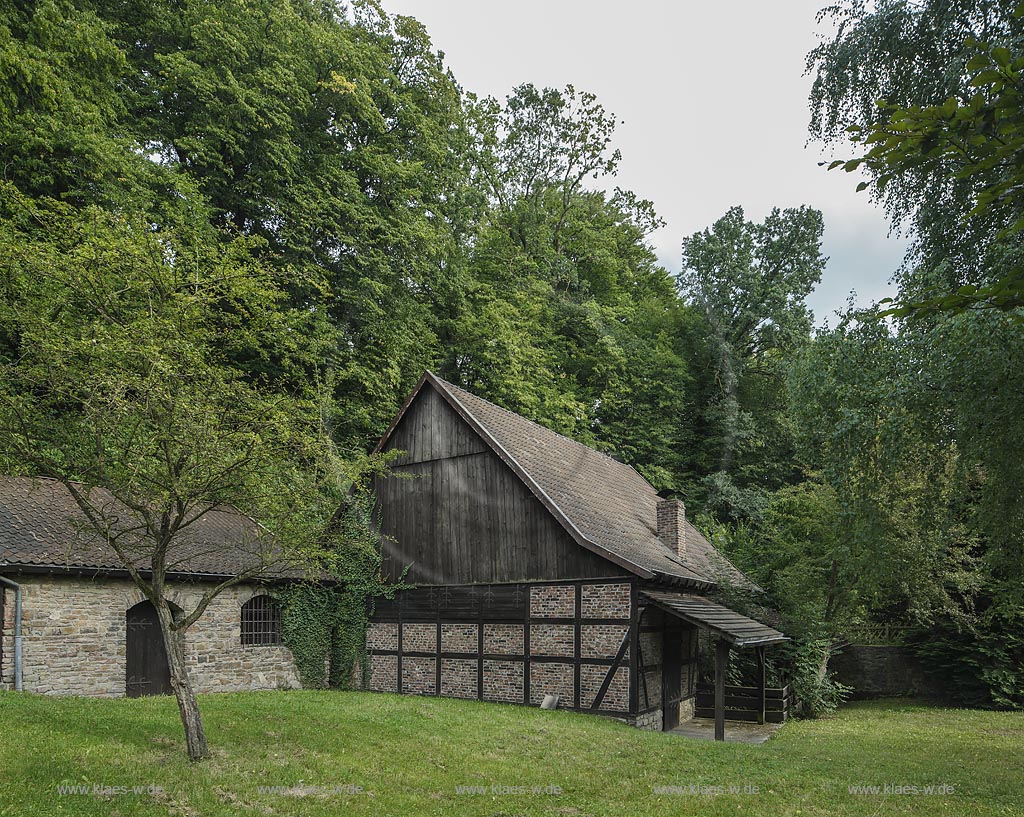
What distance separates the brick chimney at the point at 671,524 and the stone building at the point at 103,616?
9.49 metres

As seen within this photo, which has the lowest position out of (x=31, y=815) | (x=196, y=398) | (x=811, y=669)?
(x=811, y=669)

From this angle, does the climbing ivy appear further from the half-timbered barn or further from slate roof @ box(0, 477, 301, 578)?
slate roof @ box(0, 477, 301, 578)

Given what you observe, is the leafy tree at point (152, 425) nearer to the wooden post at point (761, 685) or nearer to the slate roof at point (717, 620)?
the slate roof at point (717, 620)

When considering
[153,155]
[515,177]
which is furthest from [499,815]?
[515,177]

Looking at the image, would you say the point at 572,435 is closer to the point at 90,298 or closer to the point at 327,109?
the point at 327,109

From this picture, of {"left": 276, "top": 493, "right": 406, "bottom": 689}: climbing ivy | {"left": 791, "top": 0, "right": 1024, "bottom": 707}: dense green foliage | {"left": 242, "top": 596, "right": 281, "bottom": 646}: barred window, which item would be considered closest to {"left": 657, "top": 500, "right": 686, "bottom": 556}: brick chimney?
{"left": 791, "top": 0, "right": 1024, "bottom": 707}: dense green foliage

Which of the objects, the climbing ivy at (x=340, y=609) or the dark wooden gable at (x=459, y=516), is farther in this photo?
the climbing ivy at (x=340, y=609)

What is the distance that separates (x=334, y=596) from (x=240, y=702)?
4886 mm

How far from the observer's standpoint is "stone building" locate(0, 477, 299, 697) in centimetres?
1174

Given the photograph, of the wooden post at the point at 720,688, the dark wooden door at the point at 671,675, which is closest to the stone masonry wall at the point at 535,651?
the wooden post at the point at 720,688

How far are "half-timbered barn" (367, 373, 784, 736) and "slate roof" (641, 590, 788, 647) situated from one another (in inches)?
1.6

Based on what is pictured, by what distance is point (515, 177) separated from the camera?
32.1 m

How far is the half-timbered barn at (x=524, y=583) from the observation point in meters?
13.3

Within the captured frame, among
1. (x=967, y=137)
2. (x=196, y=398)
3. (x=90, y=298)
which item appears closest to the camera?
(x=967, y=137)
